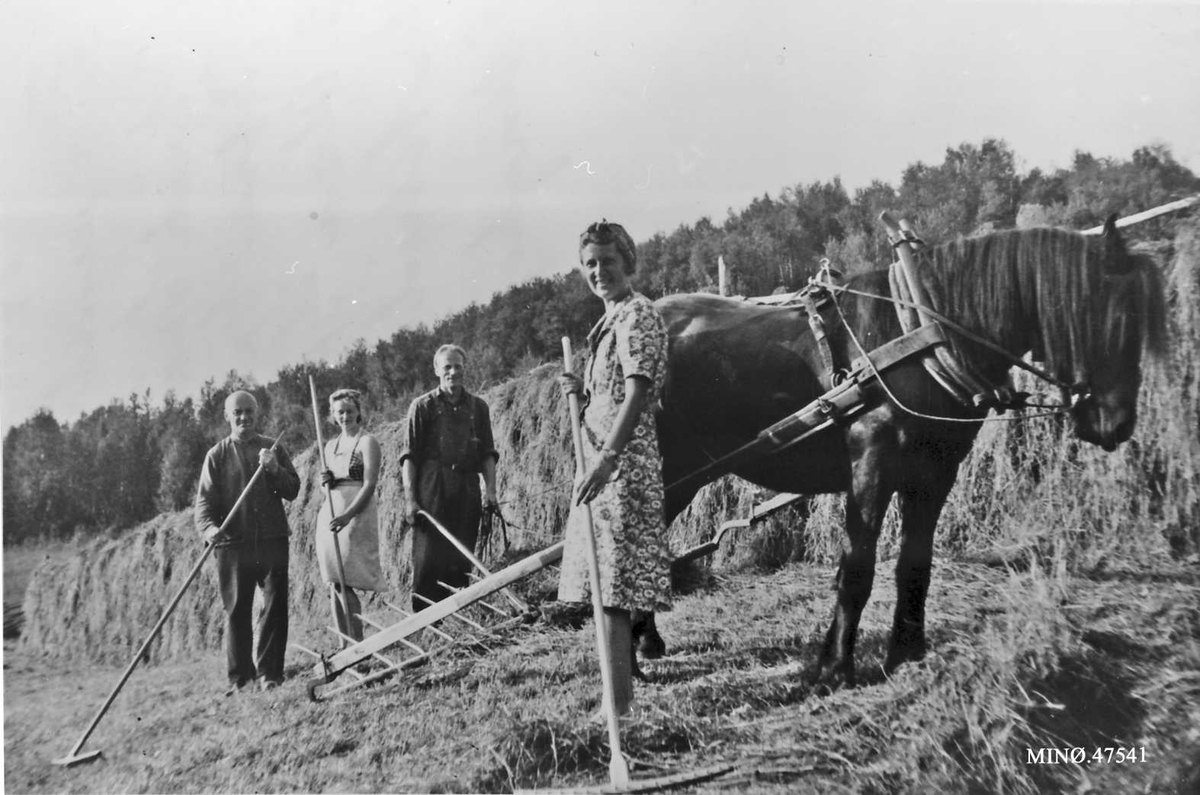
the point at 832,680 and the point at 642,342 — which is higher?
the point at 642,342

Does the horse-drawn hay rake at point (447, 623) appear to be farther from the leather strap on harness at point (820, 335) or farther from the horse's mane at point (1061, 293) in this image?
the horse's mane at point (1061, 293)

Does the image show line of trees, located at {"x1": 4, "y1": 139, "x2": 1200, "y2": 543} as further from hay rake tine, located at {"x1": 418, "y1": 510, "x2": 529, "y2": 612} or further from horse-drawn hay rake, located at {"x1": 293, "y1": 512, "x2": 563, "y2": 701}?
horse-drawn hay rake, located at {"x1": 293, "y1": 512, "x2": 563, "y2": 701}

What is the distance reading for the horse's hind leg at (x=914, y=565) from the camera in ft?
10.8

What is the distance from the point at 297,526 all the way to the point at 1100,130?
3965 mm

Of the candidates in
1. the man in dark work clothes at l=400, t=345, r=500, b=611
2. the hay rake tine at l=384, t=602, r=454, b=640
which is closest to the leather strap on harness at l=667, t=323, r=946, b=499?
the man in dark work clothes at l=400, t=345, r=500, b=611

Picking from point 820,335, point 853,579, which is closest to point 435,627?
point 853,579

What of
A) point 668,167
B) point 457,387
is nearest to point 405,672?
point 457,387

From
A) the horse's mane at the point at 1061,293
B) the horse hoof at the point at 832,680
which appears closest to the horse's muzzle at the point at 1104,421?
the horse's mane at the point at 1061,293

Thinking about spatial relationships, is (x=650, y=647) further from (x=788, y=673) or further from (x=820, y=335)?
(x=820, y=335)

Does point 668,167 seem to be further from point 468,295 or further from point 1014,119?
point 1014,119

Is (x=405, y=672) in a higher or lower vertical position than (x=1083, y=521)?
lower

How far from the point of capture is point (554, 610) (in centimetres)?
388

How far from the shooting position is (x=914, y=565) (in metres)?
3.33

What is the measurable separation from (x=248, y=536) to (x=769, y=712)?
2467mm
